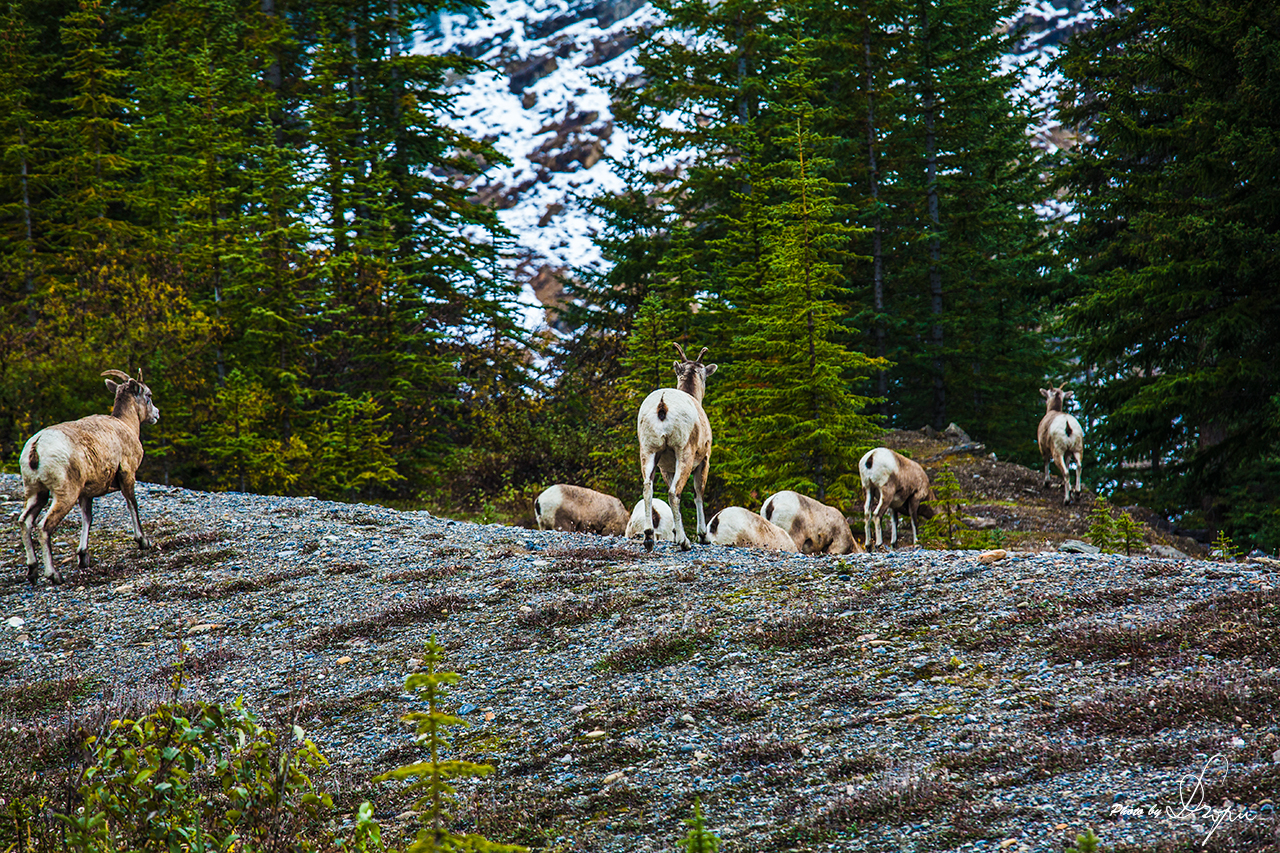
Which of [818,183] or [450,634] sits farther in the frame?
[818,183]

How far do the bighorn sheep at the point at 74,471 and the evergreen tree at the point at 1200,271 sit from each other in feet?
59.3

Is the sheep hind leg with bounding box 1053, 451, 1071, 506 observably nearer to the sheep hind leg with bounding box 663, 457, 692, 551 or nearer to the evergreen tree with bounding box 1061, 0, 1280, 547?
the evergreen tree with bounding box 1061, 0, 1280, 547

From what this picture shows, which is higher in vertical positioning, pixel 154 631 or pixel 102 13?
pixel 102 13

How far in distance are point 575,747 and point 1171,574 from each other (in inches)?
210

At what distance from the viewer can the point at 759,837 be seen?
4172 millimetres

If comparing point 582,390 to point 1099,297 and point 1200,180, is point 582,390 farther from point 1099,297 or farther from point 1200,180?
point 1200,180

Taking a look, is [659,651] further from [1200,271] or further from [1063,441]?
[1063,441]

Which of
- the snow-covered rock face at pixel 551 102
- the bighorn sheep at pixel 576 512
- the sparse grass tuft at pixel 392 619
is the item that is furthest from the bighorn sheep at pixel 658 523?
the snow-covered rock face at pixel 551 102

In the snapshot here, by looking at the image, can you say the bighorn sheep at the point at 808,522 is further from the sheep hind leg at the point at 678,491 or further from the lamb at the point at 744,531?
the sheep hind leg at the point at 678,491

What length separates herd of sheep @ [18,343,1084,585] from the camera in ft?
35.4

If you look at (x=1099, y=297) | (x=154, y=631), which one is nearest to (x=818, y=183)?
(x=1099, y=297)

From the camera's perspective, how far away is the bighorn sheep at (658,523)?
13781 mm

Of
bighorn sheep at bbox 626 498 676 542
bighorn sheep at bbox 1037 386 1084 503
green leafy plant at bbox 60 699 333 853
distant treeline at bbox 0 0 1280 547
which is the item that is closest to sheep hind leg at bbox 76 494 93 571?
bighorn sheep at bbox 626 498 676 542

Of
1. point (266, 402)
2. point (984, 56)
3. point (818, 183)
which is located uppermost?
point (984, 56)
